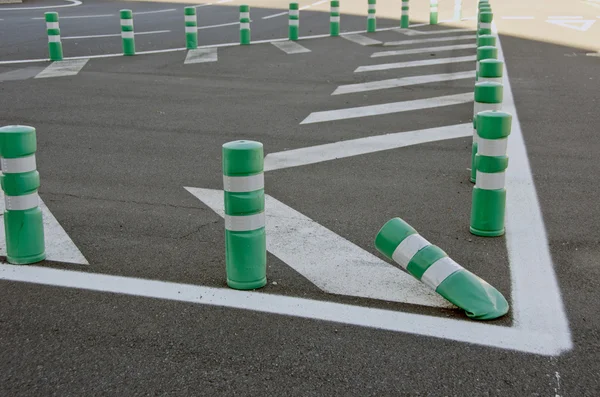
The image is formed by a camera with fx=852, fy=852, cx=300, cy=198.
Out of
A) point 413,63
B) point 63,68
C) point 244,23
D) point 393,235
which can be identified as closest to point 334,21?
point 244,23

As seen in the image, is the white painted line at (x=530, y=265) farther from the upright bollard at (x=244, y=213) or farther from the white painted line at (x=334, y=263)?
the upright bollard at (x=244, y=213)

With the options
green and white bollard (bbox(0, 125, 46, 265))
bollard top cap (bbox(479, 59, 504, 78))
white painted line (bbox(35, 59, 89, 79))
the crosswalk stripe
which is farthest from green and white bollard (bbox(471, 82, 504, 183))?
the crosswalk stripe

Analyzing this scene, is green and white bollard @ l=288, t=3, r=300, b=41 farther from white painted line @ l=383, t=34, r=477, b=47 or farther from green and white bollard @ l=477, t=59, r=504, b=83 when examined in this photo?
green and white bollard @ l=477, t=59, r=504, b=83

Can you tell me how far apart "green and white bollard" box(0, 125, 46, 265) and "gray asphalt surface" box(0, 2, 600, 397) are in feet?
1.19

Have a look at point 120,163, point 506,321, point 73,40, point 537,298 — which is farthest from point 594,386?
point 73,40

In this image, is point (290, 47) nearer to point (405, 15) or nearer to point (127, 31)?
point (127, 31)

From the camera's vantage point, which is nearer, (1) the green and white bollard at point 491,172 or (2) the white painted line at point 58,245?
(2) the white painted line at point 58,245

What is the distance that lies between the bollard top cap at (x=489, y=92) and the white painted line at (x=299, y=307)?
109 inches

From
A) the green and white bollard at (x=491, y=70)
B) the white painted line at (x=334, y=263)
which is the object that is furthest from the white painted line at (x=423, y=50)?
the white painted line at (x=334, y=263)

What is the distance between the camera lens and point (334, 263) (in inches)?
224

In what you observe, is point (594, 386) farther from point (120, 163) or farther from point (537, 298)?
point (120, 163)

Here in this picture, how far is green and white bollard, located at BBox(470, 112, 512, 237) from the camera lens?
6082mm

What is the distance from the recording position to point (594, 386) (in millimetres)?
4004

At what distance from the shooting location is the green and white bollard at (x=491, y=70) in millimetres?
7512
